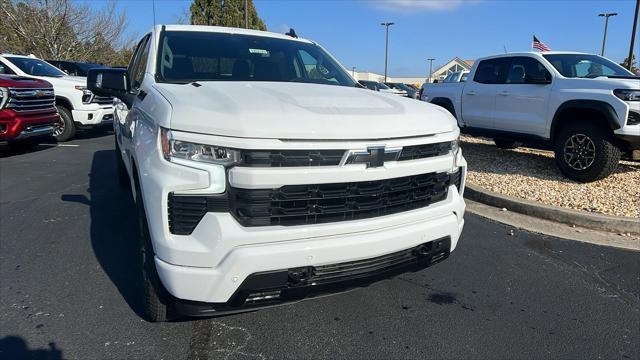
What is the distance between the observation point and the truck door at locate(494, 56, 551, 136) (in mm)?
7473

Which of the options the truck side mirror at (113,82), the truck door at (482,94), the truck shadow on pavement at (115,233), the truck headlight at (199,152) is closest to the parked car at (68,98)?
the truck shadow on pavement at (115,233)

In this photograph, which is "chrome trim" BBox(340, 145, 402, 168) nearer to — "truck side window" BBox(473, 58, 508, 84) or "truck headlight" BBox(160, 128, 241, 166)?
"truck headlight" BBox(160, 128, 241, 166)

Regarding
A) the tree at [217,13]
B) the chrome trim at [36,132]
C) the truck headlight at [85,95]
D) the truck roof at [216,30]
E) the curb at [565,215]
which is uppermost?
the tree at [217,13]

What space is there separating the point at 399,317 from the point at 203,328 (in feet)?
4.17

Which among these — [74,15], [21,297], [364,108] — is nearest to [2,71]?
[21,297]

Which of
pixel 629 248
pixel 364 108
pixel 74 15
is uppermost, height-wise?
pixel 74 15

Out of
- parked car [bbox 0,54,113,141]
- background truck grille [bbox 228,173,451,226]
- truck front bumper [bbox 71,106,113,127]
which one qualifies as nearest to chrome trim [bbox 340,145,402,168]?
background truck grille [bbox 228,173,451,226]

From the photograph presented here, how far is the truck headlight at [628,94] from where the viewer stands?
6160mm

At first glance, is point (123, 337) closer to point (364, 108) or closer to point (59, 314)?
point (59, 314)

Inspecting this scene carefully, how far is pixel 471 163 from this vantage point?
8.41m

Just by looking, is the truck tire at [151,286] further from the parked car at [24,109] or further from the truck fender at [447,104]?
the truck fender at [447,104]

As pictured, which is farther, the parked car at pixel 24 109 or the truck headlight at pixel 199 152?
the parked car at pixel 24 109

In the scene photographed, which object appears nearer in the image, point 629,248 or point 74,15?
point 629,248

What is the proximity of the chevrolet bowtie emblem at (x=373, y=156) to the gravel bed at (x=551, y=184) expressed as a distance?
4.15 meters
